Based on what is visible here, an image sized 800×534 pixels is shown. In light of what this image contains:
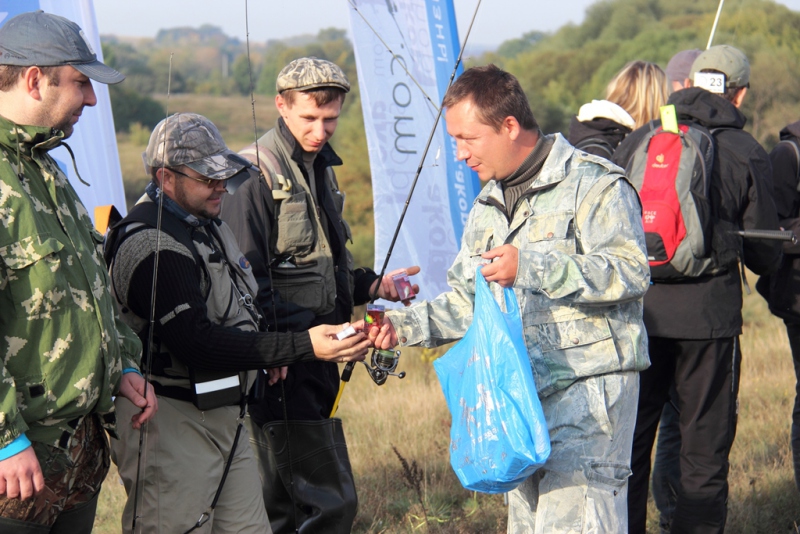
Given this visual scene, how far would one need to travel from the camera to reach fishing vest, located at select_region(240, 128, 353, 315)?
3.82 m

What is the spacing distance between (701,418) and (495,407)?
5.59ft

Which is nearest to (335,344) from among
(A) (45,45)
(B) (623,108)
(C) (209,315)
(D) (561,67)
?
(C) (209,315)

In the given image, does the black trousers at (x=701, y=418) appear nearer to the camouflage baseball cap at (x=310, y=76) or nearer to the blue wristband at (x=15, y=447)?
the camouflage baseball cap at (x=310, y=76)

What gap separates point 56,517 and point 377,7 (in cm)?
471

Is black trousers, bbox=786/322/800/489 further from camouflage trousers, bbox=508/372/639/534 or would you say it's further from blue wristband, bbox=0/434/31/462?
blue wristband, bbox=0/434/31/462

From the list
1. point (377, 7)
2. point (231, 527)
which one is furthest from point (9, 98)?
point (377, 7)

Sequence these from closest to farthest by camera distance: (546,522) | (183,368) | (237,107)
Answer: (546,522)
(183,368)
(237,107)

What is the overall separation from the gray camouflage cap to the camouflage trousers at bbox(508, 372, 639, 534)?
5.75 feet

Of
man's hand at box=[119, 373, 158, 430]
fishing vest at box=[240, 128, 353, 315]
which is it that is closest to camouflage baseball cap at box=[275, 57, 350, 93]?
fishing vest at box=[240, 128, 353, 315]

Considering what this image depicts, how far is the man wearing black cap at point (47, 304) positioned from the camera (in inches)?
94.3

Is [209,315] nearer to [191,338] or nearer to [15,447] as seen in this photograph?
[191,338]

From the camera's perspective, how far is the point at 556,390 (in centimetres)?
304

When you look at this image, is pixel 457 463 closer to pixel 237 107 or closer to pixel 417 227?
pixel 417 227

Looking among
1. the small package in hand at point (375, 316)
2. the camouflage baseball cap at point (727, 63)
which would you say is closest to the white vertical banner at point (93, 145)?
the small package in hand at point (375, 316)
